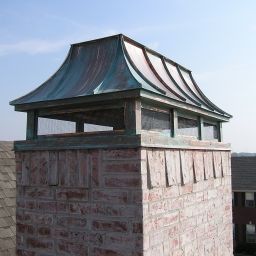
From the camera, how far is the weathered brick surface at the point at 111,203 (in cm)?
304

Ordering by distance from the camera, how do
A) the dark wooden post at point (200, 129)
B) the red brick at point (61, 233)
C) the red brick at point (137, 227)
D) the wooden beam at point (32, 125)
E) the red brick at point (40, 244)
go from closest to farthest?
the red brick at point (137, 227) < the red brick at point (61, 233) < the red brick at point (40, 244) < the wooden beam at point (32, 125) < the dark wooden post at point (200, 129)

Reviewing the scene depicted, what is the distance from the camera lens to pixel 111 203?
10.3 feet

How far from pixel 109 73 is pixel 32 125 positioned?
0.95m

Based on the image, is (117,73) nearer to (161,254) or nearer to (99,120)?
(99,120)

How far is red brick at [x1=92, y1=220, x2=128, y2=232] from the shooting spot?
3.06 meters

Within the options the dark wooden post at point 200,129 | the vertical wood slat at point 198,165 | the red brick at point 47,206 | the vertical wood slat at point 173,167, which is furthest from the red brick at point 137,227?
the dark wooden post at point 200,129

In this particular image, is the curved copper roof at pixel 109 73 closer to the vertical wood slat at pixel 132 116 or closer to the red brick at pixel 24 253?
the vertical wood slat at pixel 132 116

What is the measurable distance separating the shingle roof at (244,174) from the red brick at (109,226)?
23200 mm

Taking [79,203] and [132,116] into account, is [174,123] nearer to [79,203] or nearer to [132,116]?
[132,116]

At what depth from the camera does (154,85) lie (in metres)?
3.36

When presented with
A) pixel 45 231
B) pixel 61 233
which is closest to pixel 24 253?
pixel 45 231

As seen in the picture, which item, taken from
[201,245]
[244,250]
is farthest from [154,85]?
[244,250]

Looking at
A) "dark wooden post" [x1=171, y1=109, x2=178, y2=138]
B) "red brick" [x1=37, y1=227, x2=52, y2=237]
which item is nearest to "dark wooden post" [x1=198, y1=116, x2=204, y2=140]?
"dark wooden post" [x1=171, y1=109, x2=178, y2=138]

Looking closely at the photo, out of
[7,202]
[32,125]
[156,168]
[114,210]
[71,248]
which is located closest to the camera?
[114,210]
